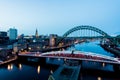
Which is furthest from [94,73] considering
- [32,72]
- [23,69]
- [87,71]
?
[23,69]

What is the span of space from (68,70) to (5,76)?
48.7 feet

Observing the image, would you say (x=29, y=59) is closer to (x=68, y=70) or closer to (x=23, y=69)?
(x=23, y=69)

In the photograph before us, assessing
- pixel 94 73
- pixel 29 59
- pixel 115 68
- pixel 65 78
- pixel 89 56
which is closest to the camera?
pixel 65 78

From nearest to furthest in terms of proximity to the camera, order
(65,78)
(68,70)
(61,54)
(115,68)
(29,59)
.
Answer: (65,78), (68,70), (115,68), (61,54), (29,59)

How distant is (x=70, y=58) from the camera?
175 ft

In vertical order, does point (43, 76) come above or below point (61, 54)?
below

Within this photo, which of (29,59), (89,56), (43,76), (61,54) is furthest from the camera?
(29,59)

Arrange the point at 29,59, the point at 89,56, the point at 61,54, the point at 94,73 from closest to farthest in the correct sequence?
the point at 94,73, the point at 89,56, the point at 61,54, the point at 29,59

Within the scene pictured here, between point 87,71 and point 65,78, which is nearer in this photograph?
point 65,78

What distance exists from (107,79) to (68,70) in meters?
9.00

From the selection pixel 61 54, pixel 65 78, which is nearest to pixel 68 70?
pixel 65 78

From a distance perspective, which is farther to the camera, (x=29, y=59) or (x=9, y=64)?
(x=29, y=59)

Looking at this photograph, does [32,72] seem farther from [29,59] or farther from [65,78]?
[29,59]

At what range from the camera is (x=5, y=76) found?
4309cm
